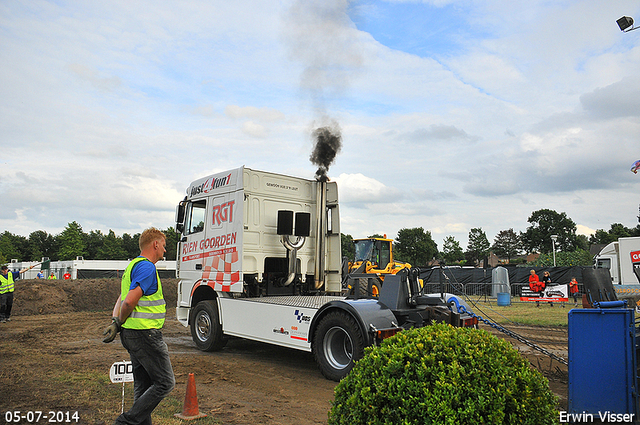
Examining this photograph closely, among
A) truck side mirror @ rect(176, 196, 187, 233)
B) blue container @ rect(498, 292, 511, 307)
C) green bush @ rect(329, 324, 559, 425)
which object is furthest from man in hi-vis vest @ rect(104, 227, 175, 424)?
Result: blue container @ rect(498, 292, 511, 307)

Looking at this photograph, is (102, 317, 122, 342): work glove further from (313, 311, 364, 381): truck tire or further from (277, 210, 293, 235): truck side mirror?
(277, 210, 293, 235): truck side mirror

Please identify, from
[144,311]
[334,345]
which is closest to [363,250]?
[334,345]

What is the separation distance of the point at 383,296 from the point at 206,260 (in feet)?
14.3

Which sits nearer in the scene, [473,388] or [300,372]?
[473,388]

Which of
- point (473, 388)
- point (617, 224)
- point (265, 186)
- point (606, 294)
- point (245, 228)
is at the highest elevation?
point (617, 224)

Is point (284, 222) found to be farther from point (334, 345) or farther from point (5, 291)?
point (5, 291)

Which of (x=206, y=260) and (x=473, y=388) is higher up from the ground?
(x=206, y=260)

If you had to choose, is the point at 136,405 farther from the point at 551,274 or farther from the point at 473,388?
the point at 551,274

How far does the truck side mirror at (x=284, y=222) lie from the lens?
31.0ft

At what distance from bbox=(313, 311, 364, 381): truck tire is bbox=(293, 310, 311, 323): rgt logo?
0.88ft

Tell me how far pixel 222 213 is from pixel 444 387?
7.49 m

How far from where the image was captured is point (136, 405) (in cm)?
411

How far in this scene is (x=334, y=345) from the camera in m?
7.30

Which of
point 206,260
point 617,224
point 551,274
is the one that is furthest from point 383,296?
point 617,224
